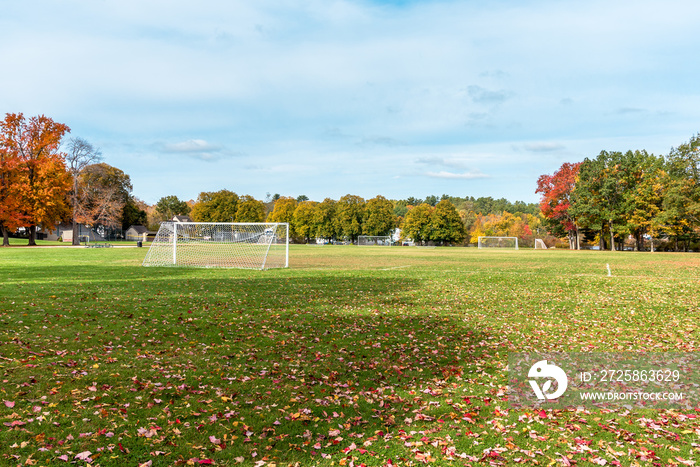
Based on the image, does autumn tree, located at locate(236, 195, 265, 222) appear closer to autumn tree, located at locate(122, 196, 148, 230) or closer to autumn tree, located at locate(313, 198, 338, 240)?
autumn tree, located at locate(313, 198, 338, 240)

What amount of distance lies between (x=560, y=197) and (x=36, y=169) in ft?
230

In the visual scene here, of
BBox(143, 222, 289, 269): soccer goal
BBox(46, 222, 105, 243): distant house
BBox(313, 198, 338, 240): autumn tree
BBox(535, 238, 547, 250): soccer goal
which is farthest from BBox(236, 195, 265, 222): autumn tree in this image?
BBox(143, 222, 289, 269): soccer goal

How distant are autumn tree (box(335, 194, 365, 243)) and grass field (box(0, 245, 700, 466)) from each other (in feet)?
276

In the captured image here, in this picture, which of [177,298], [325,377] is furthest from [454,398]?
[177,298]

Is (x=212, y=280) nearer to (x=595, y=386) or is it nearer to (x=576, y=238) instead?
(x=595, y=386)

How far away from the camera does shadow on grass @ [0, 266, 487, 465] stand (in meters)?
4.61

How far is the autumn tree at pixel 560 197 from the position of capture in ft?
223

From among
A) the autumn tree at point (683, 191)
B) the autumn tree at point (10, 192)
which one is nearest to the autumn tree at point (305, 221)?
the autumn tree at point (10, 192)

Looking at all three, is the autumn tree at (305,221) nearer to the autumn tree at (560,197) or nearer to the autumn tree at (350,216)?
the autumn tree at (350,216)

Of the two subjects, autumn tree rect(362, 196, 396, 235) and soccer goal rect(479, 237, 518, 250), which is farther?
autumn tree rect(362, 196, 396, 235)

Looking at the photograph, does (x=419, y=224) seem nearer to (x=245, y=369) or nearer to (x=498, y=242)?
(x=498, y=242)

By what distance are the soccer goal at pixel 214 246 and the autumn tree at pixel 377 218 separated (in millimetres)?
61665

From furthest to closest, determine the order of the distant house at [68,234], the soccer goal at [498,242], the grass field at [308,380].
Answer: the soccer goal at [498,242] < the distant house at [68,234] < the grass field at [308,380]
